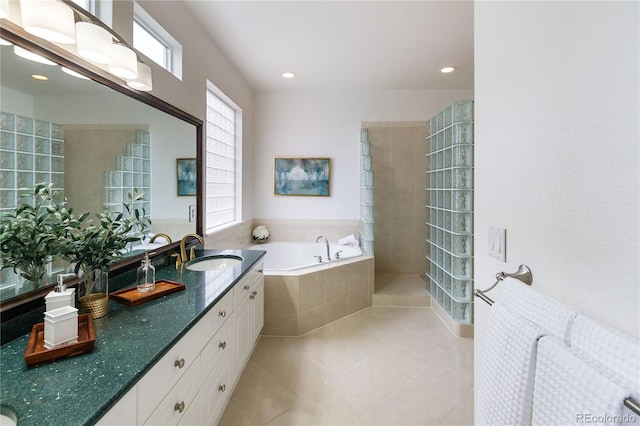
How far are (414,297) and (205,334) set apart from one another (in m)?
2.57

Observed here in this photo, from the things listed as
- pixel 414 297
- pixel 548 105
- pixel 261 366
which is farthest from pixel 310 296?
pixel 548 105

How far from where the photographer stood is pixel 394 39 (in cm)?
268

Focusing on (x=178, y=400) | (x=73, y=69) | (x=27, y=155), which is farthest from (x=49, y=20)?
(x=178, y=400)

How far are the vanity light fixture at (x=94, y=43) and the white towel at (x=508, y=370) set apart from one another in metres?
1.84

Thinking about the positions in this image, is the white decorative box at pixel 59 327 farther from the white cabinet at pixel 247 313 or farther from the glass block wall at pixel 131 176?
the white cabinet at pixel 247 313

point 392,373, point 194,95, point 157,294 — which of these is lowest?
point 392,373

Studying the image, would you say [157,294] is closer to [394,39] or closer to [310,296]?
[310,296]

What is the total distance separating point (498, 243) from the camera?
1018mm

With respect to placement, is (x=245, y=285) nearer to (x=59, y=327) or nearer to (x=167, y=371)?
(x=167, y=371)

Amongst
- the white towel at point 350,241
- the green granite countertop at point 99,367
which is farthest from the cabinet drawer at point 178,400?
the white towel at point 350,241

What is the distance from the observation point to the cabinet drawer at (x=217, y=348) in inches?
53.7

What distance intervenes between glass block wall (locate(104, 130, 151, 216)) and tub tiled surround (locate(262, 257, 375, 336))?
131 cm

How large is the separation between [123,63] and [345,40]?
1937 millimetres

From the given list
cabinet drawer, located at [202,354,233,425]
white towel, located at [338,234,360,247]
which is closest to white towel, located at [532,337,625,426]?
cabinet drawer, located at [202,354,233,425]
